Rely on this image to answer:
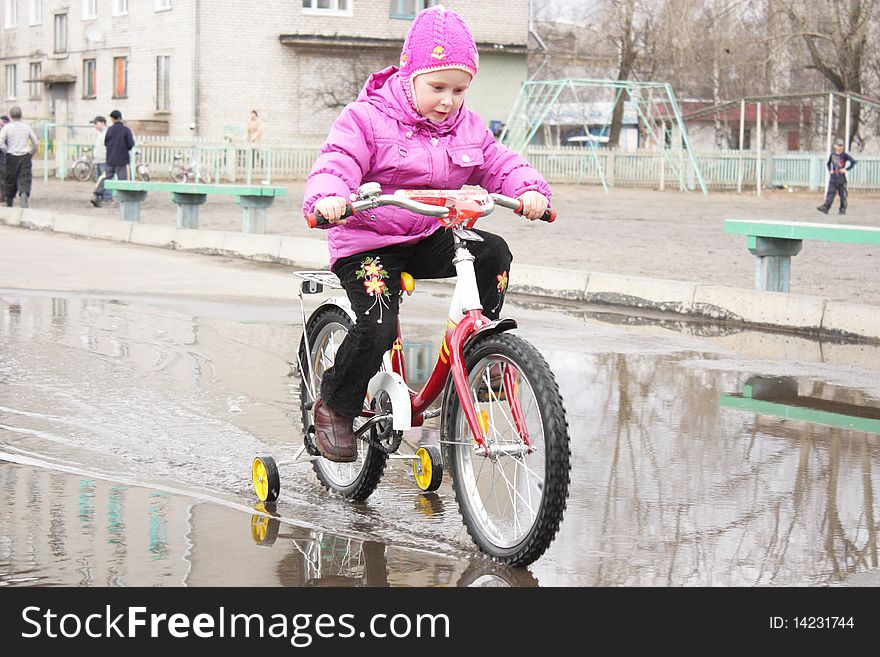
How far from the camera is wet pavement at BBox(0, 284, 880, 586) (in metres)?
4.49

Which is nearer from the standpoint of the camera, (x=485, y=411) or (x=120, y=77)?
(x=485, y=411)

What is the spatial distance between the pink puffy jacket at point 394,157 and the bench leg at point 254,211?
12406 millimetres

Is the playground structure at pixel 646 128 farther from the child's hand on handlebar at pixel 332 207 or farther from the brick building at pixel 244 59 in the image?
the child's hand on handlebar at pixel 332 207

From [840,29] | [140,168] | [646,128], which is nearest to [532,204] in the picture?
[140,168]

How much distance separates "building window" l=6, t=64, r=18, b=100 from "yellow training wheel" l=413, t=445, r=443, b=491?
5116cm

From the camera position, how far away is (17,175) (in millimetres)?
23953

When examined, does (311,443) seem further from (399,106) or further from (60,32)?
(60,32)

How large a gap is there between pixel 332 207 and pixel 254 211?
1329 centimetres

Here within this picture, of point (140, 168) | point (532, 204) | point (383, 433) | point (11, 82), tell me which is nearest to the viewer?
point (532, 204)

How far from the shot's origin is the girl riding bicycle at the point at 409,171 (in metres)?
4.75

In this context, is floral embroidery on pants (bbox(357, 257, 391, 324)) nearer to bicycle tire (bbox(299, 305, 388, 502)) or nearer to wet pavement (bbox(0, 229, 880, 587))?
bicycle tire (bbox(299, 305, 388, 502))
